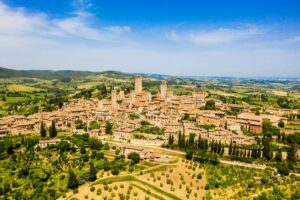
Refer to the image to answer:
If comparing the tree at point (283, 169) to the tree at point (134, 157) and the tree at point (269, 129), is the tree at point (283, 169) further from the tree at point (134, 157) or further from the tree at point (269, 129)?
the tree at point (134, 157)

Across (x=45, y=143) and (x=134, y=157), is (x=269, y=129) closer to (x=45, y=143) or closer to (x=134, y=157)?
(x=134, y=157)

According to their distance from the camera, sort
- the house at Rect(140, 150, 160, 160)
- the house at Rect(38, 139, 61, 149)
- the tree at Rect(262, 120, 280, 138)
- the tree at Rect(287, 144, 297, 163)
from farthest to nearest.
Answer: the tree at Rect(262, 120, 280, 138)
the house at Rect(38, 139, 61, 149)
the tree at Rect(287, 144, 297, 163)
the house at Rect(140, 150, 160, 160)

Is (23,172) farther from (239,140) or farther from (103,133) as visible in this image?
(239,140)

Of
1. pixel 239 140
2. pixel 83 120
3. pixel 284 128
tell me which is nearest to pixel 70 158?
pixel 83 120

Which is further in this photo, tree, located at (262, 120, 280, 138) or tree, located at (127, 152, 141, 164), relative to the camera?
tree, located at (262, 120, 280, 138)

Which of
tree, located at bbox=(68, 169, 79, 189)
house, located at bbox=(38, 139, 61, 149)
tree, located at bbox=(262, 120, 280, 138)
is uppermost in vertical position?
tree, located at bbox=(262, 120, 280, 138)

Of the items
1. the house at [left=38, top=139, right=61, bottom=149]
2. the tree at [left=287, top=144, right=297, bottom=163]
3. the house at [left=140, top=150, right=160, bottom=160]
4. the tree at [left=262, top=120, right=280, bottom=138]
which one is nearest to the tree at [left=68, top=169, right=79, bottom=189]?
the house at [left=140, top=150, right=160, bottom=160]

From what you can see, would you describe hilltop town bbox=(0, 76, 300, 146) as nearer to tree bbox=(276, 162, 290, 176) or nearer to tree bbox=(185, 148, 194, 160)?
tree bbox=(185, 148, 194, 160)

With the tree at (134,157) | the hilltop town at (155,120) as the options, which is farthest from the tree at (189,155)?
the hilltop town at (155,120)

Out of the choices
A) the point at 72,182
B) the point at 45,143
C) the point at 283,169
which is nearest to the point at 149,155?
the point at 72,182
